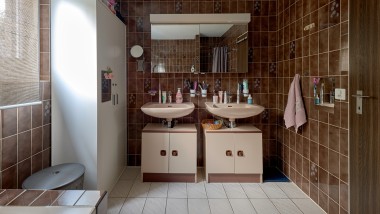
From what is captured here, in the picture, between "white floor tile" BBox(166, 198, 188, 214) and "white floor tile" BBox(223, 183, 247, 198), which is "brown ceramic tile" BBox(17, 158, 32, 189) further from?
"white floor tile" BBox(223, 183, 247, 198)

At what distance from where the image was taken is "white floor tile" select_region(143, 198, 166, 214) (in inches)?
94.1

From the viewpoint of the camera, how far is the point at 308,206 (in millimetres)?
2500

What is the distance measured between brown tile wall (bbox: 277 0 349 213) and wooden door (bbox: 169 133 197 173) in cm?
115

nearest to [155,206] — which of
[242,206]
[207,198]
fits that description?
[207,198]

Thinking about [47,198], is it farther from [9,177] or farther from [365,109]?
[365,109]

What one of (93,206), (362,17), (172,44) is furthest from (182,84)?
(93,206)

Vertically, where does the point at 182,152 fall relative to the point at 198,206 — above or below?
above

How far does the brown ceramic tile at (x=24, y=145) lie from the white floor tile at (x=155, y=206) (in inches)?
42.8

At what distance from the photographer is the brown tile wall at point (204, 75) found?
349 centimetres

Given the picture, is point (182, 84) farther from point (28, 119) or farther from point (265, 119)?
point (28, 119)

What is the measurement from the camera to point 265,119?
3.55 meters

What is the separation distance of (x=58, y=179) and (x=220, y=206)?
143 centimetres

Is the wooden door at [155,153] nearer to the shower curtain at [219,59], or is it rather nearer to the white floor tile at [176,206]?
the white floor tile at [176,206]

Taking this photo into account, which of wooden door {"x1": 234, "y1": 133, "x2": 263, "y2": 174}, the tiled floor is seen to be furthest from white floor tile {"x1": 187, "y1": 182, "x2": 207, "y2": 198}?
wooden door {"x1": 234, "y1": 133, "x2": 263, "y2": 174}
